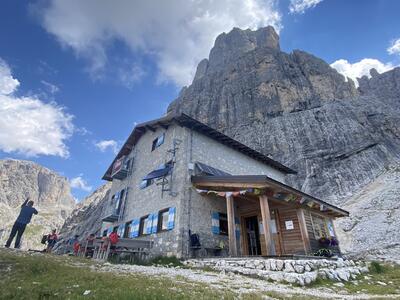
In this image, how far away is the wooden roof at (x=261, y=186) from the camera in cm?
1100

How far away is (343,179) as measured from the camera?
3212 cm

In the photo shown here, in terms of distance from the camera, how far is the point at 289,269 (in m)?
7.73

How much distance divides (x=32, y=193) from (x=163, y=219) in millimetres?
199814

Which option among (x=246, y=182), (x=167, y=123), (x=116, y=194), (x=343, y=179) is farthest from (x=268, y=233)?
(x=343, y=179)

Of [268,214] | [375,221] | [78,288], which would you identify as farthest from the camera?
[375,221]

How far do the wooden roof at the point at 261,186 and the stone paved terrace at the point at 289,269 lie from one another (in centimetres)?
325

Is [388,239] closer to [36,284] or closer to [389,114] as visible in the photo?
[36,284]

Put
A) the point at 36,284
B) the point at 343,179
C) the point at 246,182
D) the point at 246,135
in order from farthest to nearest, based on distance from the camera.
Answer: the point at 246,135 → the point at 343,179 → the point at 246,182 → the point at 36,284

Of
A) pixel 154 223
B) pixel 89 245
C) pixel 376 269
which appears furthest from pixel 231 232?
pixel 89 245

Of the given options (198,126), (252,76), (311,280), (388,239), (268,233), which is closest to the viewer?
(311,280)

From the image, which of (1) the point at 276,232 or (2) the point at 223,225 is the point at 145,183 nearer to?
(2) the point at 223,225

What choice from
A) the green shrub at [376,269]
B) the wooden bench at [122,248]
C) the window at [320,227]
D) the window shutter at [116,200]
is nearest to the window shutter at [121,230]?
the window shutter at [116,200]

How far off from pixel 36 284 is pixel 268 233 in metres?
7.92

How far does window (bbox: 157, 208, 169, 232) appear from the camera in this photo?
14091mm
